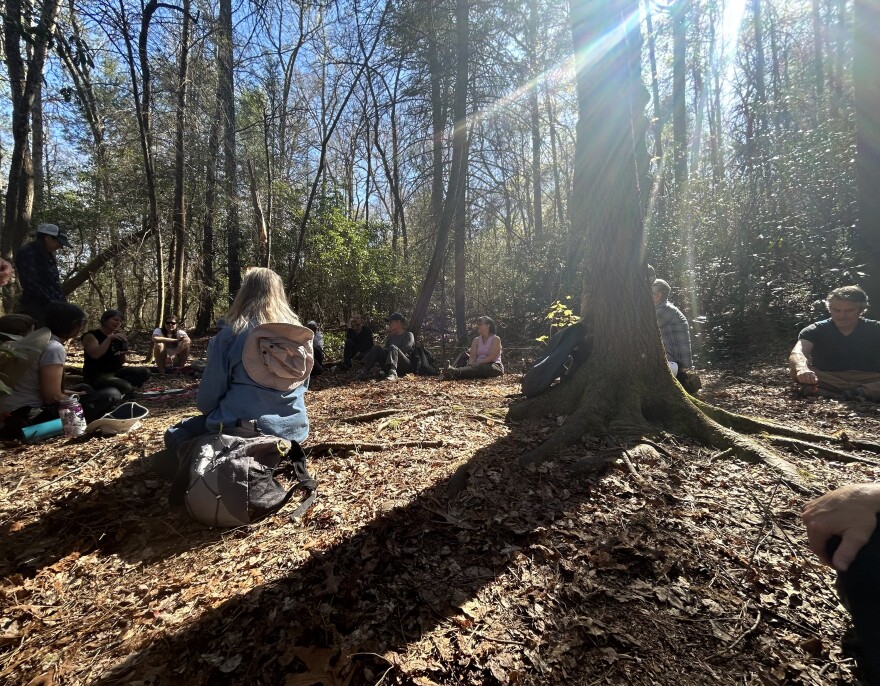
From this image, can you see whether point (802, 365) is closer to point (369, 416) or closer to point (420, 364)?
point (369, 416)

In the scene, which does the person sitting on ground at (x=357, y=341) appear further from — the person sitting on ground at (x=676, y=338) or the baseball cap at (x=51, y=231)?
the person sitting on ground at (x=676, y=338)

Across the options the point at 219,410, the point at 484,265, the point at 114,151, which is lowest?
the point at 219,410

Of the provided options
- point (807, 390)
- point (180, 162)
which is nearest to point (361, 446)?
point (807, 390)

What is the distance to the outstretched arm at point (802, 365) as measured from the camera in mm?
4328

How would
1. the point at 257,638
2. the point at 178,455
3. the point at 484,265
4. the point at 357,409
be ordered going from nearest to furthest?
the point at 257,638
the point at 178,455
the point at 357,409
the point at 484,265

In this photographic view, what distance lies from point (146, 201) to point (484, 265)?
10980 mm

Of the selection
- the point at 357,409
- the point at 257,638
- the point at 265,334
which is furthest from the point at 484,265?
the point at 257,638

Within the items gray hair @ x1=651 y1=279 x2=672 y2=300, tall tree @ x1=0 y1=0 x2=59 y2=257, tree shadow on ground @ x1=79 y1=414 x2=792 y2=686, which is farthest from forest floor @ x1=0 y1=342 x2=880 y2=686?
tall tree @ x1=0 y1=0 x2=59 y2=257

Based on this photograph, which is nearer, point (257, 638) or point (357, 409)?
point (257, 638)

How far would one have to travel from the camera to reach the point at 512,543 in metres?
1.99

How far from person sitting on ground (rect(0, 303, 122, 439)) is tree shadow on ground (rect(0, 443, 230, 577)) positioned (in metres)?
1.48

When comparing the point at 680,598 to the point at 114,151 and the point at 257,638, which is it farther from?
the point at 114,151

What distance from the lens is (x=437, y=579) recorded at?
5.77ft

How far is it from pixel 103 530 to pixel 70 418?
195 cm
